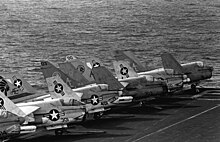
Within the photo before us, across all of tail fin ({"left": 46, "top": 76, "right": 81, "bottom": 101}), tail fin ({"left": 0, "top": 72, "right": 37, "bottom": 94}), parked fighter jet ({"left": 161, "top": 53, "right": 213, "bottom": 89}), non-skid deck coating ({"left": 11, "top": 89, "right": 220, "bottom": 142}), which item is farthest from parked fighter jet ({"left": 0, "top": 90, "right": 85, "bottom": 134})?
parked fighter jet ({"left": 161, "top": 53, "right": 213, "bottom": 89})

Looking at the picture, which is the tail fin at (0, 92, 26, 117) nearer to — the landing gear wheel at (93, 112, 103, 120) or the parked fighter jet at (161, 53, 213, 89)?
the landing gear wheel at (93, 112, 103, 120)

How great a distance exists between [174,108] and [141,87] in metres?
5.18

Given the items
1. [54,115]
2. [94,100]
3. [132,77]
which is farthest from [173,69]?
[54,115]

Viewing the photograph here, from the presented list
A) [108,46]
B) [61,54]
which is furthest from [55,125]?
[108,46]

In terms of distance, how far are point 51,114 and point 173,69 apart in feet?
96.7

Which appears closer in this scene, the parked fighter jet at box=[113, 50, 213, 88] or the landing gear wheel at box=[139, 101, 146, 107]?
the landing gear wheel at box=[139, 101, 146, 107]

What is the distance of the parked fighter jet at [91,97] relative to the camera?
63188 mm

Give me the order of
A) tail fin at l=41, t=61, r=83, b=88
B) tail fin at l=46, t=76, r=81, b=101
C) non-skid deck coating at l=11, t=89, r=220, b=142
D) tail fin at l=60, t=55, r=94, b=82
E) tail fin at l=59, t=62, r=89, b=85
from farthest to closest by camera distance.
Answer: tail fin at l=60, t=55, r=94, b=82 → tail fin at l=59, t=62, r=89, b=85 → tail fin at l=41, t=61, r=83, b=88 → tail fin at l=46, t=76, r=81, b=101 → non-skid deck coating at l=11, t=89, r=220, b=142

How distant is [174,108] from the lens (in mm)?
75250

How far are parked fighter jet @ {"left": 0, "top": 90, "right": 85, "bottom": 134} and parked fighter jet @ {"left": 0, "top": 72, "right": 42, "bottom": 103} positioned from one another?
9223 mm

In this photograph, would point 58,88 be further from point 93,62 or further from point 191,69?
point 191,69

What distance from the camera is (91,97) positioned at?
66.2 metres

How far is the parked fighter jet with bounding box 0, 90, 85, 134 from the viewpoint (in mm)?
57844

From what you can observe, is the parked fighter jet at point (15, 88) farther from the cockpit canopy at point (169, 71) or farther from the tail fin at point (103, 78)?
the cockpit canopy at point (169, 71)
